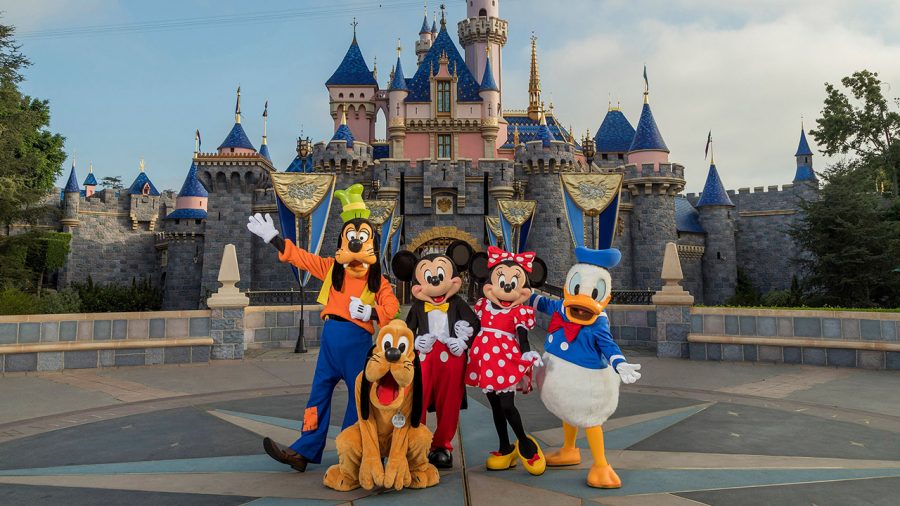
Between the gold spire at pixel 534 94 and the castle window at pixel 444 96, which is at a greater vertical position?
the gold spire at pixel 534 94

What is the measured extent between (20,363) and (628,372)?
9.15 meters

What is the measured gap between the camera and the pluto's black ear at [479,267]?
414 cm

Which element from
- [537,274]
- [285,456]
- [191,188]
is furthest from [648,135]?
[191,188]

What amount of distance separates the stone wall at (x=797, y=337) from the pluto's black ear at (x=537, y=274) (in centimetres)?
640

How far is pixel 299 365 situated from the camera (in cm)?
918

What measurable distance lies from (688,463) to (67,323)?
8964mm

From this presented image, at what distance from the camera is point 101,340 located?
8.49 meters

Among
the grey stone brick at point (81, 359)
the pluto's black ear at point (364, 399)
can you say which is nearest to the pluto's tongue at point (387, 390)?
the pluto's black ear at point (364, 399)

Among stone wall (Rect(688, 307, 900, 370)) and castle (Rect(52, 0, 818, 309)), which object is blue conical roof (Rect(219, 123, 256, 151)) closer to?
castle (Rect(52, 0, 818, 309))

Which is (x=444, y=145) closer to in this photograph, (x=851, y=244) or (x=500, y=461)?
(x=851, y=244)

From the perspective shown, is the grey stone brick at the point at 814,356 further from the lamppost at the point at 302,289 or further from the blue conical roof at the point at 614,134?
the blue conical roof at the point at 614,134

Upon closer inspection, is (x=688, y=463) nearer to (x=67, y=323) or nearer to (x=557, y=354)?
(x=557, y=354)

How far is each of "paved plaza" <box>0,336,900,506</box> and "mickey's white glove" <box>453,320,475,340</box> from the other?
958mm

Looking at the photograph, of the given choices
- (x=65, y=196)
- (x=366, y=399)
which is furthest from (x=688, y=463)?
(x=65, y=196)
